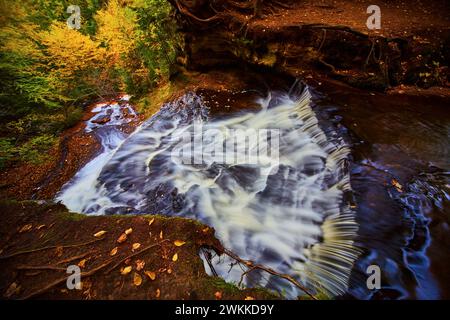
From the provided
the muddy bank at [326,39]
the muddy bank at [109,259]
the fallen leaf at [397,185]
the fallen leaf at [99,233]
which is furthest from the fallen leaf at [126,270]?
the muddy bank at [326,39]

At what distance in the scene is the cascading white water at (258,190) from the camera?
158 inches

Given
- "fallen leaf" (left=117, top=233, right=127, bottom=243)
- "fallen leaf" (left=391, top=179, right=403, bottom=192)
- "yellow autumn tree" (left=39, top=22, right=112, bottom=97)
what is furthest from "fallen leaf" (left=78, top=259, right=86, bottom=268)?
"yellow autumn tree" (left=39, top=22, right=112, bottom=97)

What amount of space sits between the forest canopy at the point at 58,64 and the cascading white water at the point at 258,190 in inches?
162

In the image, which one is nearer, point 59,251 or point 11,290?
point 11,290

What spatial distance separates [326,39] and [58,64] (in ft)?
37.5

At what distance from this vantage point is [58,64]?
1135cm

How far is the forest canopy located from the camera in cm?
931

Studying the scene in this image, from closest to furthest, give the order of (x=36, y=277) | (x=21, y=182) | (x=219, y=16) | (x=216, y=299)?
(x=216, y=299) → (x=36, y=277) → (x=21, y=182) → (x=219, y=16)

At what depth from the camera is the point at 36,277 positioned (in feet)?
10.6

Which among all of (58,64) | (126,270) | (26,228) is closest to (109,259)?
(126,270)

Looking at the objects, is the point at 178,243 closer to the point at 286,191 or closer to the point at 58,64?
the point at 286,191
